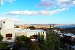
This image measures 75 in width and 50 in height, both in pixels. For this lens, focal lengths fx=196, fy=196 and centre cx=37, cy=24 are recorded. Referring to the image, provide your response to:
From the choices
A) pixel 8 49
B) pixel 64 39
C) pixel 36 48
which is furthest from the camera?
pixel 64 39

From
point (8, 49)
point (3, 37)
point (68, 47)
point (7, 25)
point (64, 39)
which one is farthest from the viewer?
point (7, 25)

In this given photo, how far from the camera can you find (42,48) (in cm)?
1495

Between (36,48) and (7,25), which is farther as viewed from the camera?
(7,25)

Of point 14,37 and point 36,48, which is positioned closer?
point 36,48

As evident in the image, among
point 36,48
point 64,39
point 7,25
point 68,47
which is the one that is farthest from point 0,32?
point 36,48

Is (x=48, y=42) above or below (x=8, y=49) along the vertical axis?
above

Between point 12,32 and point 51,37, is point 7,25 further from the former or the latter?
point 51,37

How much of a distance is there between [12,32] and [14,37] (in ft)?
3.06

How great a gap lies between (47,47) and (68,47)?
3722 mm

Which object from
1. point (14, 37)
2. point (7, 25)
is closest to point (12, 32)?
point (14, 37)

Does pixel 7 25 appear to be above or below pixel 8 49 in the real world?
above

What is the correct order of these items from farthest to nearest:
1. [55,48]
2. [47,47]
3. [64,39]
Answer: [64,39] → [55,48] → [47,47]

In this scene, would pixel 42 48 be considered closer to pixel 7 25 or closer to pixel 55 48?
pixel 55 48

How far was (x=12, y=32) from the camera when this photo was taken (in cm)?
3350
